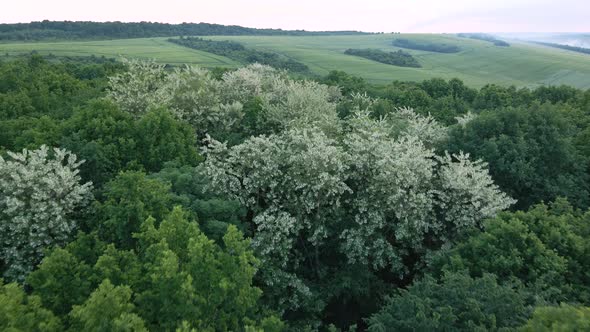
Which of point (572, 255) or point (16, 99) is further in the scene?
point (16, 99)

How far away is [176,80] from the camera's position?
3048 cm

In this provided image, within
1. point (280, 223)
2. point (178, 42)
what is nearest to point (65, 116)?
point (280, 223)

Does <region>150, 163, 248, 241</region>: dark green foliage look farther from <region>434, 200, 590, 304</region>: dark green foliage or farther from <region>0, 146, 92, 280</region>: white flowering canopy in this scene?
<region>434, 200, 590, 304</region>: dark green foliage

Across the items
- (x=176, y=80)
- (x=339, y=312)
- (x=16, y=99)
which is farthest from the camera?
Result: (x=16, y=99)

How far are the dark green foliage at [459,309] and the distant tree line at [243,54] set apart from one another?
93.3m

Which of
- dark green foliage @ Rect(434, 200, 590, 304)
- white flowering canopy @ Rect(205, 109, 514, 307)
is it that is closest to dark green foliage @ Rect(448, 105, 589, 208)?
white flowering canopy @ Rect(205, 109, 514, 307)

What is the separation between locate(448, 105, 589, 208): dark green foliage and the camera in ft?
80.5

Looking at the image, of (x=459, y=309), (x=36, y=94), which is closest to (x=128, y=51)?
(x=36, y=94)

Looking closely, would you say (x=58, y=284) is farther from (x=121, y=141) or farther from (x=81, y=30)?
(x=81, y=30)

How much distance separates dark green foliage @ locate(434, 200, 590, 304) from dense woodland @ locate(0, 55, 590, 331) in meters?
0.08

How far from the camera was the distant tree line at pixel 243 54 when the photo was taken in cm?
11206

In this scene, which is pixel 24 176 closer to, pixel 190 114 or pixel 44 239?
pixel 44 239

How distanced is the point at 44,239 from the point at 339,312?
13795 mm

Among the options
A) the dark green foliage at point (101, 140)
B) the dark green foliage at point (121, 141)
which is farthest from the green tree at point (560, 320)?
the dark green foliage at point (101, 140)
